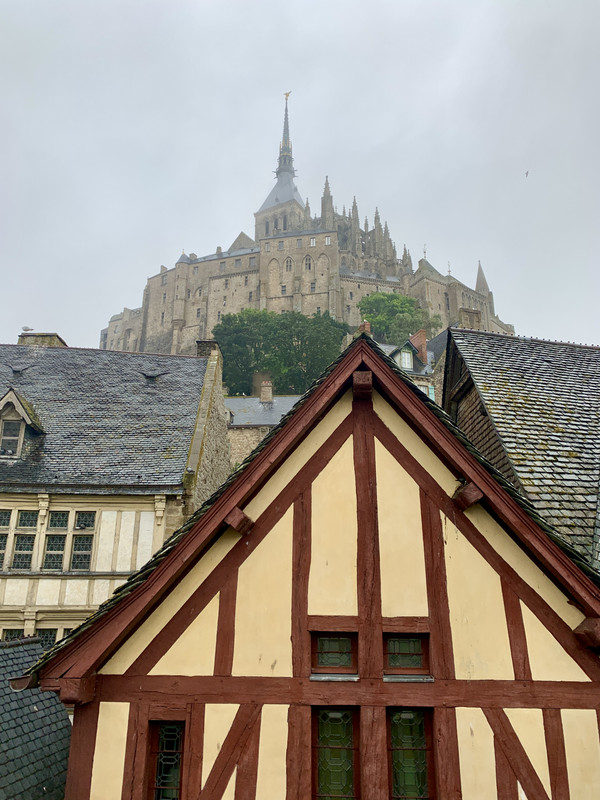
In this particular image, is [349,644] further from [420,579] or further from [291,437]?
[291,437]

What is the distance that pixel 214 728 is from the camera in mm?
4324

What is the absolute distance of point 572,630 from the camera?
4.52 metres

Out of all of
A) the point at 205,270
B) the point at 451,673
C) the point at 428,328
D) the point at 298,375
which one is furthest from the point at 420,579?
the point at 205,270

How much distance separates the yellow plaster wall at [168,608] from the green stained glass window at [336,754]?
1.49 m

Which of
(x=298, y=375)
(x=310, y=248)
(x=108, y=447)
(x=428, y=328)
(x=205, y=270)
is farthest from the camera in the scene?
(x=205, y=270)

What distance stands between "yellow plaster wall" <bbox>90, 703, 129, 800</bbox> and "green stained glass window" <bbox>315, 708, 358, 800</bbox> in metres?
1.57

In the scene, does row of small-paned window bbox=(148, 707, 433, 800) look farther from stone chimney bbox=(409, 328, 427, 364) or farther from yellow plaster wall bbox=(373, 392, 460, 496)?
stone chimney bbox=(409, 328, 427, 364)

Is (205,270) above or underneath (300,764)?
above

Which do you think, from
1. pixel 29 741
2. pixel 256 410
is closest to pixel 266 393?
pixel 256 410

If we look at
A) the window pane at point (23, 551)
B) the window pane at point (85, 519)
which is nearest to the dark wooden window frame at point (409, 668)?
the window pane at point (85, 519)

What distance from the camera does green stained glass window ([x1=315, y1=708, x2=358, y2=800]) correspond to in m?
4.33

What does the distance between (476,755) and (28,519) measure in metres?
11.6

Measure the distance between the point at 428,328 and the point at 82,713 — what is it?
8711 cm

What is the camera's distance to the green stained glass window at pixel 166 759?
4332mm
